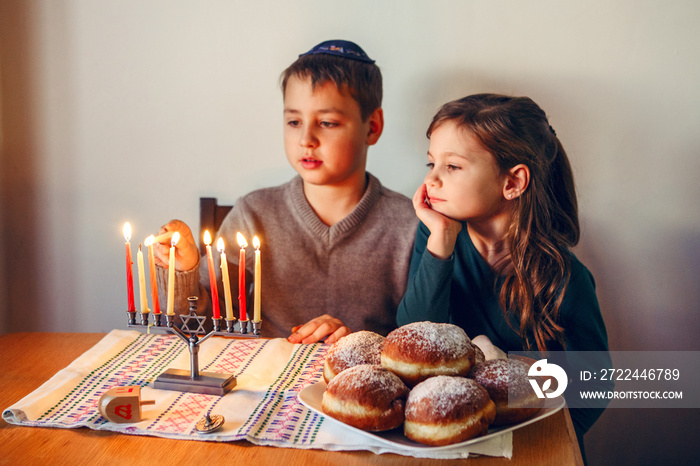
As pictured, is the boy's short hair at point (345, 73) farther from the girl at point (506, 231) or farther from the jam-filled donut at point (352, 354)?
the jam-filled donut at point (352, 354)

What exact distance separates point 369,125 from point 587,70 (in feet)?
2.11

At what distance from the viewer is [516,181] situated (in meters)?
1.35

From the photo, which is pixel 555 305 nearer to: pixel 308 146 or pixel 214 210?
pixel 308 146

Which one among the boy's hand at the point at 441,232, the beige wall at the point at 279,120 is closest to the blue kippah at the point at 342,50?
the beige wall at the point at 279,120

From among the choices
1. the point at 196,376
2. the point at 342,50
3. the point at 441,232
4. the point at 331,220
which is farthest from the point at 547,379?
the point at 342,50

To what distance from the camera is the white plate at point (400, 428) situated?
76cm

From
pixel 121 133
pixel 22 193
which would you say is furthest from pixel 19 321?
pixel 121 133

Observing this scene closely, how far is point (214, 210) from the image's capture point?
5.82 ft

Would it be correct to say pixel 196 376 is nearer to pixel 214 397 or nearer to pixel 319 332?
pixel 214 397

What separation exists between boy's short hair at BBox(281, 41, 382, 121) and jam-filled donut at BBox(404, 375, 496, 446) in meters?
0.99

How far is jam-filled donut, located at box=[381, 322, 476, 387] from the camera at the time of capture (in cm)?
85

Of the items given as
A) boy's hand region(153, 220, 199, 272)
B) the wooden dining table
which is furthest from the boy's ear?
the wooden dining table

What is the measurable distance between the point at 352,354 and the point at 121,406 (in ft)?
1.24

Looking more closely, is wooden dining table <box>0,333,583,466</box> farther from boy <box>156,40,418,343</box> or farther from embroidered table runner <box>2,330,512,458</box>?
boy <box>156,40,418,343</box>
